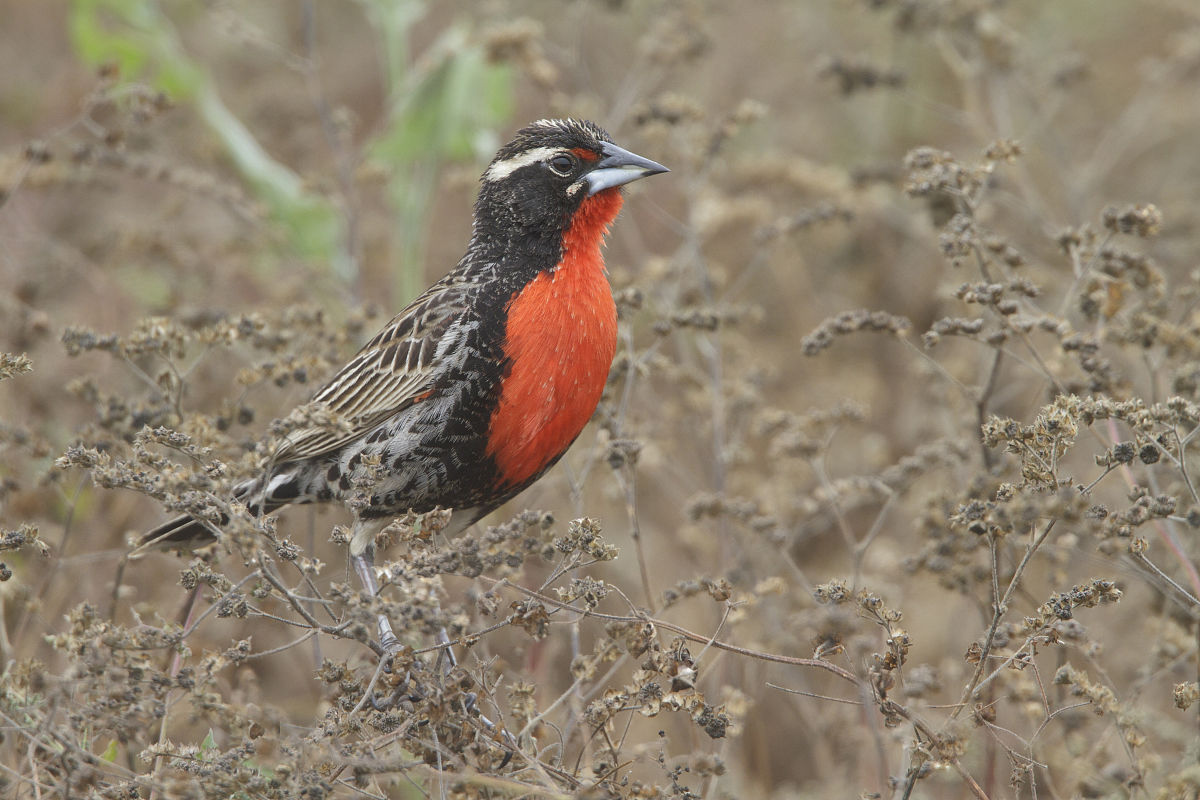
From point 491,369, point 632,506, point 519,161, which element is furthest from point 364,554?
point 519,161

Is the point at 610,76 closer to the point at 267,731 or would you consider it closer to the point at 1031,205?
the point at 1031,205

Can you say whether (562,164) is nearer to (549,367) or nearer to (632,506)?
(549,367)

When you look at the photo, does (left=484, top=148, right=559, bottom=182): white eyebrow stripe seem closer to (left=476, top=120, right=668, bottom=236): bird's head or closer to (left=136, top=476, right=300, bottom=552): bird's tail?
(left=476, top=120, right=668, bottom=236): bird's head

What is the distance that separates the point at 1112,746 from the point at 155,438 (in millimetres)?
3637

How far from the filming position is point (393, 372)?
4.63 metres

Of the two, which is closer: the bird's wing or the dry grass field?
the dry grass field

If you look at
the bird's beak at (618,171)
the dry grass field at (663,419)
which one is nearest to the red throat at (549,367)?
the dry grass field at (663,419)

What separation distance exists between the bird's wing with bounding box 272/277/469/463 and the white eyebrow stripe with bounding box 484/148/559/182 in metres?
0.51

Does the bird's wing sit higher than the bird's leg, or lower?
higher

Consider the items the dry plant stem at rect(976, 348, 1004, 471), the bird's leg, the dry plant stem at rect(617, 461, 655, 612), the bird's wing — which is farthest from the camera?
the bird's leg

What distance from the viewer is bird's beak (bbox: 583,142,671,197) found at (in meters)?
4.91

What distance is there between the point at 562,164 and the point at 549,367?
98 centimetres

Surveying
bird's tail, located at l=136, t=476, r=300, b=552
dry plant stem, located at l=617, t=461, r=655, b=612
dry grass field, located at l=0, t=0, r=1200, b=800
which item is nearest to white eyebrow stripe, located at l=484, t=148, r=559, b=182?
dry grass field, located at l=0, t=0, r=1200, b=800

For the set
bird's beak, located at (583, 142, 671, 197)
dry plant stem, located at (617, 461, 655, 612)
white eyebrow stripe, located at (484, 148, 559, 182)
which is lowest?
dry plant stem, located at (617, 461, 655, 612)
